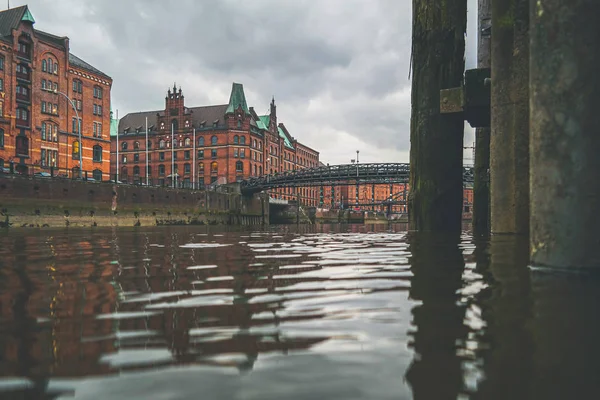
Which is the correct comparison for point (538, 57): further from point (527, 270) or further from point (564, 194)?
point (527, 270)

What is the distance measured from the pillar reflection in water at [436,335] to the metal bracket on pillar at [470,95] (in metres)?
6.73

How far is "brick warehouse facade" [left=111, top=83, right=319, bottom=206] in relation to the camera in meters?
89.9

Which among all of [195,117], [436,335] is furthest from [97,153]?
[436,335]

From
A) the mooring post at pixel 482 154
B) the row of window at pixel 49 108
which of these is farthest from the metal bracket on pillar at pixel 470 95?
the row of window at pixel 49 108

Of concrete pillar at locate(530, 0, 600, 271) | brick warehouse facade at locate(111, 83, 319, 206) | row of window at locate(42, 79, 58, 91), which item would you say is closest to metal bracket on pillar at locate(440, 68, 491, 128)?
concrete pillar at locate(530, 0, 600, 271)

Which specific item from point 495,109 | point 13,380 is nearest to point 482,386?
point 13,380

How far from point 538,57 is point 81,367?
374 centimetres

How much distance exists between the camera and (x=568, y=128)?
364cm

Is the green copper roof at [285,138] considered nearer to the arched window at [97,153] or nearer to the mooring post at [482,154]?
the arched window at [97,153]

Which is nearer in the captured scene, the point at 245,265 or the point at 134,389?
the point at 134,389

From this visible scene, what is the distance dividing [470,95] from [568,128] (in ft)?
22.6

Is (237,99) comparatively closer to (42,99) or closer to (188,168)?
(188,168)

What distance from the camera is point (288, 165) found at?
112812 millimetres

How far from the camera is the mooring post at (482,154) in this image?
51.8ft
